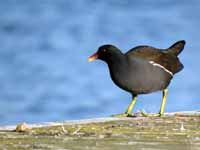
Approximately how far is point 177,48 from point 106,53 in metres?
1.75

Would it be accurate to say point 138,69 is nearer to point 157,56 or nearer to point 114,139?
point 157,56

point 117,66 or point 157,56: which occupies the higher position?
point 157,56

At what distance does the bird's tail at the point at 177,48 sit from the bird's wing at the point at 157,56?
0.24 m

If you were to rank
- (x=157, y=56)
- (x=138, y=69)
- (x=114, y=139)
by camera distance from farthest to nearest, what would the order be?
(x=157, y=56), (x=138, y=69), (x=114, y=139)

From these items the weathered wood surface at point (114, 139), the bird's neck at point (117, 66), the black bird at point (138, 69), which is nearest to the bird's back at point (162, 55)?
the black bird at point (138, 69)

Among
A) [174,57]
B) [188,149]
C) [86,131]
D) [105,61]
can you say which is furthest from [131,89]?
[188,149]

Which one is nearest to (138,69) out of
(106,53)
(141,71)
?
(141,71)

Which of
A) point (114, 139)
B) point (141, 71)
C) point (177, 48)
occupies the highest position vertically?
point (177, 48)

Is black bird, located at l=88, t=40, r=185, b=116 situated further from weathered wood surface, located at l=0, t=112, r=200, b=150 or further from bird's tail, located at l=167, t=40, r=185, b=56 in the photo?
weathered wood surface, located at l=0, t=112, r=200, b=150

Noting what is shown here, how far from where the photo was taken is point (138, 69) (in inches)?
335

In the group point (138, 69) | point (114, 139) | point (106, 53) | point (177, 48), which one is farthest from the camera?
point (177, 48)

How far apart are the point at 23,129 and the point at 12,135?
44 cm

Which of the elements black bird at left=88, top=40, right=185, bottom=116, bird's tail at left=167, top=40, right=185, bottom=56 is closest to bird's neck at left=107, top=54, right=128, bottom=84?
black bird at left=88, top=40, right=185, bottom=116

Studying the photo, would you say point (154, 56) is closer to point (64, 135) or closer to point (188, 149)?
point (64, 135)
